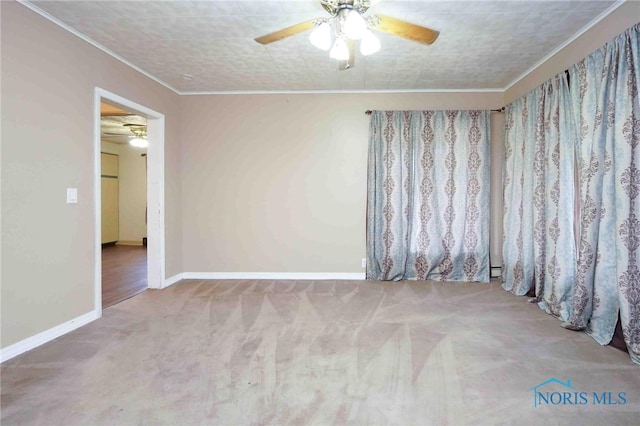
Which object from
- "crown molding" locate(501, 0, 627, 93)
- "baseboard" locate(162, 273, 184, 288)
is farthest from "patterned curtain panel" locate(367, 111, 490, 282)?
"baseboard" locate(162, 273, 184, 288)

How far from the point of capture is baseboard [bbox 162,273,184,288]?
404 cm

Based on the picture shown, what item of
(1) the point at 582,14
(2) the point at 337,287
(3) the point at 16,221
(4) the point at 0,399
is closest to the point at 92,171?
(3) the point at 16,221

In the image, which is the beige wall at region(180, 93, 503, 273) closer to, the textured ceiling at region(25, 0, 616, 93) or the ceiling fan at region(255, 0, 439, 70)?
the textured ceiling at region(25, 0, 616, 93)

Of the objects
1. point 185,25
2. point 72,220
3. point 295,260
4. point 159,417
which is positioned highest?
point 185,25

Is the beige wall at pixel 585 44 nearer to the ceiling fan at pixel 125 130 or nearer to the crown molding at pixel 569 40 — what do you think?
the crown molding at pixel 569 40

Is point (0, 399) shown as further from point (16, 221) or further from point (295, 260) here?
point (295, 260)

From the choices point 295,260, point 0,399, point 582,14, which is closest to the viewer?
point 0,399

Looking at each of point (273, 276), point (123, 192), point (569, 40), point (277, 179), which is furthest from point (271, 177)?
point (123, 192)

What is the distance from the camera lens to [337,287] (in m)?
4.00

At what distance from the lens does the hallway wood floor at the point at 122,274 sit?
3730mm

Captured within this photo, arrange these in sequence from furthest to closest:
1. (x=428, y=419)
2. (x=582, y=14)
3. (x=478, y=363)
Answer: (x=582, y=14) < (x=478, y=363) < (x=428, y=419)

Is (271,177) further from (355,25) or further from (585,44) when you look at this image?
(585,44)

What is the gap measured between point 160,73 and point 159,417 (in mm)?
3455

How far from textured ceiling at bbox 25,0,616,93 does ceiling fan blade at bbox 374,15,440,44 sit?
34 centimetres
